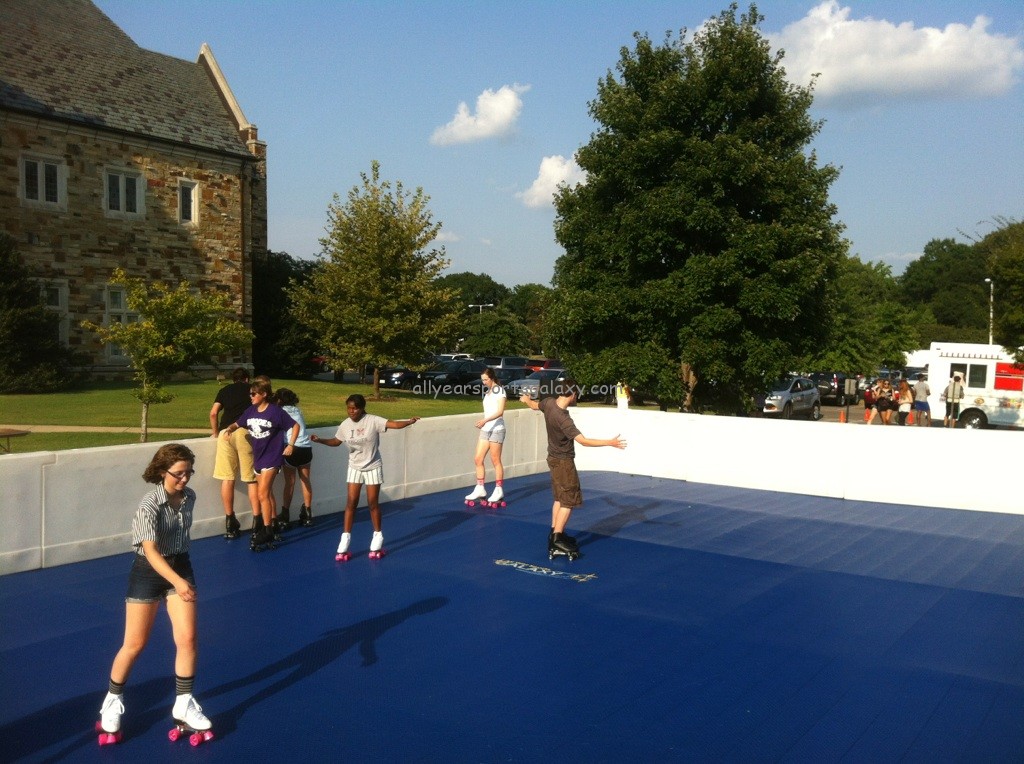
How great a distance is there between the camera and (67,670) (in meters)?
6.14

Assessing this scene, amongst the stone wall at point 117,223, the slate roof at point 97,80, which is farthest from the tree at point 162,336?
the slate roof at point 97,80

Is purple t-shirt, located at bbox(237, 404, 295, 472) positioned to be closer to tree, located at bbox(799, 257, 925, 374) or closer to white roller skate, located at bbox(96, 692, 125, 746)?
white roller skate, located at bbox(96, 692, 125, 746)

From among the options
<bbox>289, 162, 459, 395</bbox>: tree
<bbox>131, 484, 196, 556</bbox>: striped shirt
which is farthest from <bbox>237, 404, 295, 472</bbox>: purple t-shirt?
<bbox>289, 162, 459, 395</bbox>: tree

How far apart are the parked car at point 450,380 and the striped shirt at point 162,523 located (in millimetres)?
30515

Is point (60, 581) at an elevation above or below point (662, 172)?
below

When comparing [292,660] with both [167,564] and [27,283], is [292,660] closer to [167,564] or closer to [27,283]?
[167,564]

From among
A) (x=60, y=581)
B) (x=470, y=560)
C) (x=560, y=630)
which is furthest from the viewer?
(x=470, y=560)

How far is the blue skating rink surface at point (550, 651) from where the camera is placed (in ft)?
17.2

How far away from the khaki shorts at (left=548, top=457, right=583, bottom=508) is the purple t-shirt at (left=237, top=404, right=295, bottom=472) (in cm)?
298

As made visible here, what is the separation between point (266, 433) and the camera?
9.56 metres

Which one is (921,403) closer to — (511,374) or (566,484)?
(511,374)

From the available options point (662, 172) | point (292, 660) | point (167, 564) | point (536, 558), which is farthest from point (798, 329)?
point (167, 564)

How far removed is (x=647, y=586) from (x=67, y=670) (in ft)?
16.9

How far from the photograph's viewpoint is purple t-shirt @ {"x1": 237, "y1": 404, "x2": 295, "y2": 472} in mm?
9539
